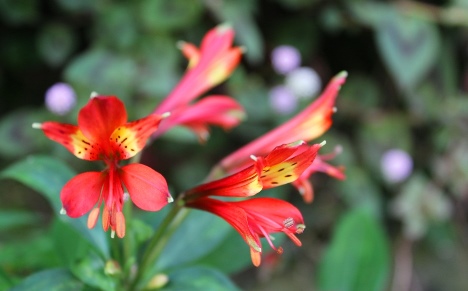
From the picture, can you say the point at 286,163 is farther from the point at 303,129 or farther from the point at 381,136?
the point at 381,136

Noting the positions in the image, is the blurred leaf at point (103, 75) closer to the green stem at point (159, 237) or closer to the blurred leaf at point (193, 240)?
the blurred leaf at point (193, 240)

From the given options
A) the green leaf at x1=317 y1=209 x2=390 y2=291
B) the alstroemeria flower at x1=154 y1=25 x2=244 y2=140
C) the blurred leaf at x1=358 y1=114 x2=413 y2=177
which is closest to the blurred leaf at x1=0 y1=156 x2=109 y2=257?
the alstroemeria flower at x1=154 y1=25 x2=244 y2=140

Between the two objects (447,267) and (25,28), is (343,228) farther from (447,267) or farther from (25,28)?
(25,28)

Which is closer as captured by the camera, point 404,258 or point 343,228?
point 343,228

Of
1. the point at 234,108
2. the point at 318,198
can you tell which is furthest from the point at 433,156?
the point at 234,108

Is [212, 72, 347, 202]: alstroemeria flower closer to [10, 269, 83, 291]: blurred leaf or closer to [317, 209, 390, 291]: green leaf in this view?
[10, 269, 83, 291]: blurred leaf

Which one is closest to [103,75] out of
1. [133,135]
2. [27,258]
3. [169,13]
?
[169,13]
